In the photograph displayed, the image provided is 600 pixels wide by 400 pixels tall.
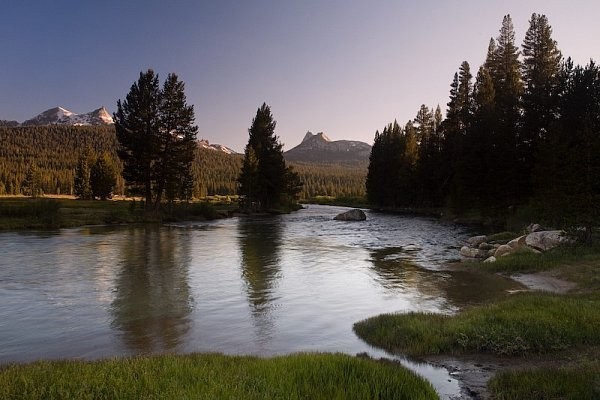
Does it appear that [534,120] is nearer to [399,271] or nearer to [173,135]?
[399,271]

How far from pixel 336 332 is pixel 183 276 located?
11.5 m

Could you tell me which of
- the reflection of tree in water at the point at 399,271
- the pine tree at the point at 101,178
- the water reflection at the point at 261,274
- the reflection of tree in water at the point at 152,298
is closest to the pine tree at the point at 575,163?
the reflection of tree in water at the point at 399,271

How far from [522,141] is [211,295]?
152 ft

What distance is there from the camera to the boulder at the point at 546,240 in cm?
2556

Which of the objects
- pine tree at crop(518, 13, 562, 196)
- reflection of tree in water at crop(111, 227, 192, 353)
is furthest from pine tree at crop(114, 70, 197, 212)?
pine tree at crop(518, 13, 562, 196)

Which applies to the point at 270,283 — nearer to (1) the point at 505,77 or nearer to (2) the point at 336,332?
(2) the point at 336,332

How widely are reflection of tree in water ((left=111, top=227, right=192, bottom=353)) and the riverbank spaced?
569 centimetres

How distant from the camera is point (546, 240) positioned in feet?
86.4

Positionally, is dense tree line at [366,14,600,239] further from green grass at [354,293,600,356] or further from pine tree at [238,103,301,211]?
pine tree at [238,103,301,211]

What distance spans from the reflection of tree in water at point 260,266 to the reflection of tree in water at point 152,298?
8.62 ft

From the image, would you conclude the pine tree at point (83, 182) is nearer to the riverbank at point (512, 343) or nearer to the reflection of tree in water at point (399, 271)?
the reflection of tree in water at point (399, 271)

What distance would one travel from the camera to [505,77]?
2783 inches

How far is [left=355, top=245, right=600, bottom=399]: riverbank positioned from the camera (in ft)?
24.9

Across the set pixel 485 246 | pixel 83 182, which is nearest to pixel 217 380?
pixel 485 246
